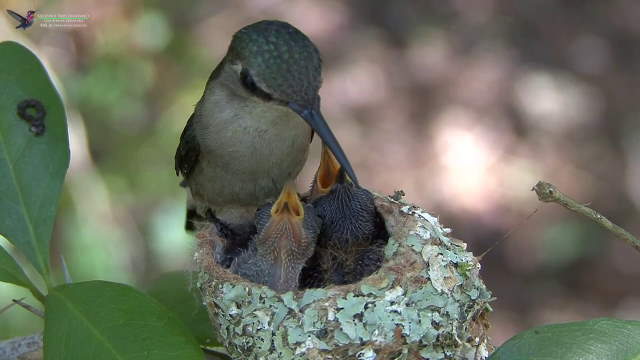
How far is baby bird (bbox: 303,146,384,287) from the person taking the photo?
3016 mm

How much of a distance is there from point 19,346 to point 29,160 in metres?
0.51

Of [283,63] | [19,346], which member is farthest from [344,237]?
[19,346]

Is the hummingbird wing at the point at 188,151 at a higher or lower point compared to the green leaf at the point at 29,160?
lower

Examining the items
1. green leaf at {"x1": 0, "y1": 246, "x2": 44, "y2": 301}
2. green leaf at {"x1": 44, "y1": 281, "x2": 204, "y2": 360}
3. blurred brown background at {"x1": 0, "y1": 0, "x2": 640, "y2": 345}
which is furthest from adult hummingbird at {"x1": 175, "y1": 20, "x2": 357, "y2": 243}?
blurred brown background at {"x1": 0, "y1": 0, "x2": 640, "y2": 345}

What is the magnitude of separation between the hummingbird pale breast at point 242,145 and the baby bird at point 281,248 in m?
0.25

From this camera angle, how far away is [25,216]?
2.33 meters

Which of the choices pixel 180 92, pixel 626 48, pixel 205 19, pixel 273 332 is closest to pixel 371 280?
pixel 273 332

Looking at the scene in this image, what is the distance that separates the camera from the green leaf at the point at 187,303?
8.63 feet

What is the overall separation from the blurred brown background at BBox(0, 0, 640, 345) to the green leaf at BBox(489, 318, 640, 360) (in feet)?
10.00

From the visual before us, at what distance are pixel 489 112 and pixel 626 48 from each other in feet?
4.57

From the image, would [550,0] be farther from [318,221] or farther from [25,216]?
[25,216]
